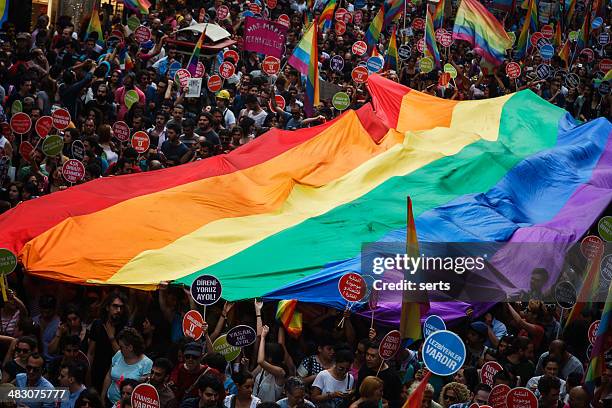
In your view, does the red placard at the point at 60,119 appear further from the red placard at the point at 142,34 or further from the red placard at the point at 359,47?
the red placard at the point at 359,47

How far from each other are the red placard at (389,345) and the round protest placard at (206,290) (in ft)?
4.62

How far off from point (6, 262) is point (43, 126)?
3.65m

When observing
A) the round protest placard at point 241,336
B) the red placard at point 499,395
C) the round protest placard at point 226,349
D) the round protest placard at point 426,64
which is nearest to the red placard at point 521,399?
the red placard at point 499,395

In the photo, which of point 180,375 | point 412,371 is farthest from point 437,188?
point 180,375

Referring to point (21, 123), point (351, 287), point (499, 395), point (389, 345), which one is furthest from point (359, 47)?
point (499, 395)

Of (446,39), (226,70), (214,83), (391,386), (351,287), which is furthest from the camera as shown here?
(446,39)

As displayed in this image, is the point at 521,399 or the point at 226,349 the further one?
the point at 226,349

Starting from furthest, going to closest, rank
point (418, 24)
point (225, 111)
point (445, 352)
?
point (418, 24) < point (225, 111) < point (445, 352)

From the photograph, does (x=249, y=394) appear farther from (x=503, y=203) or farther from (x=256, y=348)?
(x=503, y=203)

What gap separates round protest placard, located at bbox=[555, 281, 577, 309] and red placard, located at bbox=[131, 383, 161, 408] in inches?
171

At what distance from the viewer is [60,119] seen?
14.6 meters

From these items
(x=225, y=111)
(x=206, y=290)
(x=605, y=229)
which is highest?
(x=206, y=290)

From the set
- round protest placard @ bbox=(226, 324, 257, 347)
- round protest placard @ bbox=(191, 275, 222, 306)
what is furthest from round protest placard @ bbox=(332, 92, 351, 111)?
round protest placard @ bbox=(226, 324, 257, 347)

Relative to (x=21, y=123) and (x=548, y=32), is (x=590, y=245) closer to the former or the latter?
(x=21, y=123)
